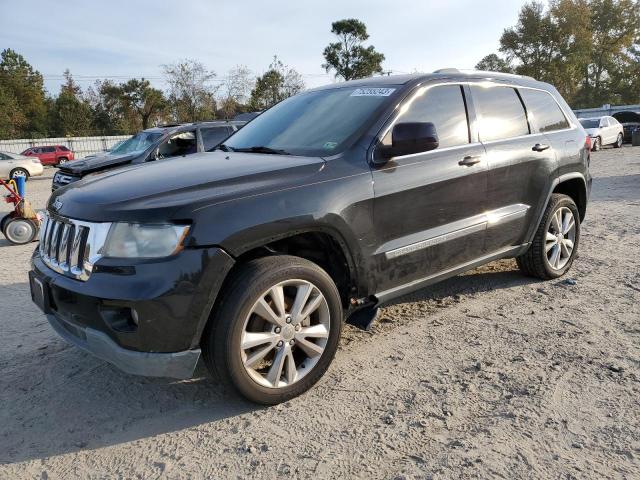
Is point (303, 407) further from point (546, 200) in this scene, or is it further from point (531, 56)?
point (531, 56)

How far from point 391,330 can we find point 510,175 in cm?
155

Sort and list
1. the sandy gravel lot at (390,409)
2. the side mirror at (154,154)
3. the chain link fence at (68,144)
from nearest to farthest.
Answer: the sandy gravel lot at (390,409)
the side mirror at (154,154)
the chain link fence at (68,144)

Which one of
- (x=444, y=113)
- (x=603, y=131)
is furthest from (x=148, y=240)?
(x=603, y=131)

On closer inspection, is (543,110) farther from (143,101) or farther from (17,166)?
(143,101)

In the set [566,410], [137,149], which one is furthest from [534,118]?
[137,149]

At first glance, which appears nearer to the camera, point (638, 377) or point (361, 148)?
point (638, 377)

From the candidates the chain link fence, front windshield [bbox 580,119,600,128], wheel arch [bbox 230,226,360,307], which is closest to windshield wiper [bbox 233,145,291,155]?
wheel arch [bbox 230,226,360,307]

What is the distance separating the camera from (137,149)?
9.92 meters

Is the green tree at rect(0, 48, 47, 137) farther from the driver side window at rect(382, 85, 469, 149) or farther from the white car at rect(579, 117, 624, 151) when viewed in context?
the driver side window at rect(382, 85, 469, 149)

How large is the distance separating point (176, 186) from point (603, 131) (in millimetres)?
23442

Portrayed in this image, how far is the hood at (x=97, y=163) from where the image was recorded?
29.7ft

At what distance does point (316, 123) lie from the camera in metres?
3.62

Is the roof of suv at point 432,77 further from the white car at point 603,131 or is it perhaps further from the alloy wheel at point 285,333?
the white car at point 603,131

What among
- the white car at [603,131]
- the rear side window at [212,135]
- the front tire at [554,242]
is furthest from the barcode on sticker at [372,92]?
the white car at [603,131]
